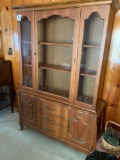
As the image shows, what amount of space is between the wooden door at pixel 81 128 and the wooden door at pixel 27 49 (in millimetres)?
758

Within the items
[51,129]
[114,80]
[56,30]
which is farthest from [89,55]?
[51,129]

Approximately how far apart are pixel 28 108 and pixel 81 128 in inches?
35.0

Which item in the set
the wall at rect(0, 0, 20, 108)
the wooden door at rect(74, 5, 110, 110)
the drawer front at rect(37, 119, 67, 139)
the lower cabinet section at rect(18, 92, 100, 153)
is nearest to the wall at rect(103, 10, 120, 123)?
the wooden door at rect(74, 5, 110, 110)

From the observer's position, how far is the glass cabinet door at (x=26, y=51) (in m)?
1.77

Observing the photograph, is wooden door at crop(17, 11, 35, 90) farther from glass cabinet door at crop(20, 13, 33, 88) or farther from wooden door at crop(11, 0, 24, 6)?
wooden door at crop(11, 0, 24, 6)

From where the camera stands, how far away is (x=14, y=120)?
2.52 m

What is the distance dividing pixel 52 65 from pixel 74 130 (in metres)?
0.97

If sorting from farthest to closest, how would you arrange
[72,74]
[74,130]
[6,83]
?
[6,83] → [74,130] → [72,74]

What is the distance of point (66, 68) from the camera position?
177 cm

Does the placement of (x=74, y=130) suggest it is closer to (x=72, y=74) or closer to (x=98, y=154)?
(x=98, y=154)

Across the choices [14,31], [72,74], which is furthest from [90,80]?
[14,31]

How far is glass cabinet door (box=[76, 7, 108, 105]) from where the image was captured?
137 centimetres

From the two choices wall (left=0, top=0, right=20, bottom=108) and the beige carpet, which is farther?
wall (left=0, top=0, right=20, bottom=108)

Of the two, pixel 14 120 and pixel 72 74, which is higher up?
pixel 72 74
